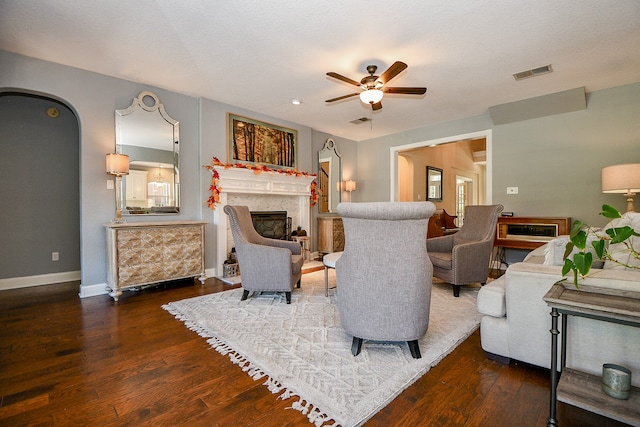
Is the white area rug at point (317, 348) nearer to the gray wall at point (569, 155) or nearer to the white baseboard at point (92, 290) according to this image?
the white baseboard at point (92, 290)

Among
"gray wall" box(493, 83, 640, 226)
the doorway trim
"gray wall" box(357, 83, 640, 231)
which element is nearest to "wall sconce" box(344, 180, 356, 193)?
the doorway trim

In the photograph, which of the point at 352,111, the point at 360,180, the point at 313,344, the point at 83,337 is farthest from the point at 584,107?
the point at 83,337

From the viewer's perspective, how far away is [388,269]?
5.95 feet

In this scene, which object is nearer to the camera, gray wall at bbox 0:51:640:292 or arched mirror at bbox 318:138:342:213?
gray wall at bbox 0:51:640:292

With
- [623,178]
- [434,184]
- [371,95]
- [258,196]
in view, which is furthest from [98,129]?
[434,184]

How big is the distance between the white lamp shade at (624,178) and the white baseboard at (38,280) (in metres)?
6.97

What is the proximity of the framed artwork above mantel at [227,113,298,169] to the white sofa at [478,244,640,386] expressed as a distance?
3948mm

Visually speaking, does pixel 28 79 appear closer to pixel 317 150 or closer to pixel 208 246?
pixel 208 246

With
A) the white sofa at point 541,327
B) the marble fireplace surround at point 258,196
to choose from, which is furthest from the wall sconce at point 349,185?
the white sofa at point 541,327

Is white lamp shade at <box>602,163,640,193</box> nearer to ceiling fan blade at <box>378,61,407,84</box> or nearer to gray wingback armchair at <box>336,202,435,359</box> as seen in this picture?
ceiling fan blade at <box>378,61,407,84</box>

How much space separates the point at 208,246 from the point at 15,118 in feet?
9.45

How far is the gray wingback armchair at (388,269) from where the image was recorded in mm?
1771

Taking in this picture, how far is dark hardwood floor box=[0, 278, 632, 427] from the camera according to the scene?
4.58 ft

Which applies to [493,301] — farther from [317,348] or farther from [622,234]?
[317,348]
